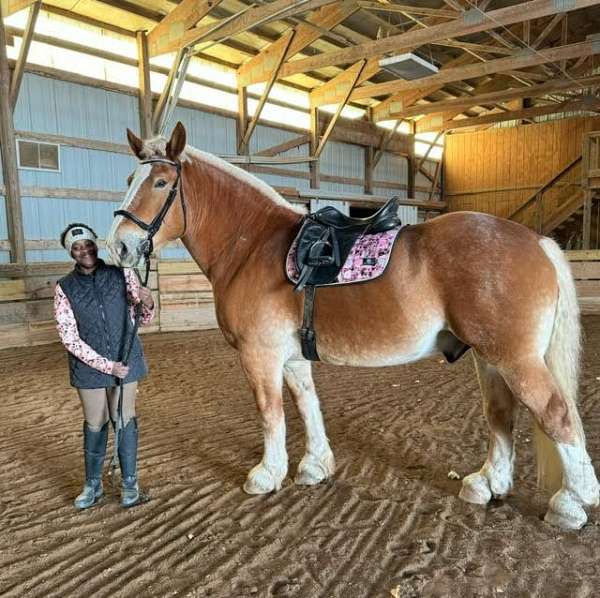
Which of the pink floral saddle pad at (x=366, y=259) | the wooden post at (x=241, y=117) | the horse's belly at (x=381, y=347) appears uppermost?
the wooden post at (x=241, y=117)

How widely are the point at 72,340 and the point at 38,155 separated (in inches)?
290

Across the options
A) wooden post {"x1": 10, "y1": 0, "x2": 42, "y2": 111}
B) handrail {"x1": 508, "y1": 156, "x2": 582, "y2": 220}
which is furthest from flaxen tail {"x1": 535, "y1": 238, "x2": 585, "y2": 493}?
handrail {"x1": 508, "y1": 156, "x2": 582, "y2": 220}

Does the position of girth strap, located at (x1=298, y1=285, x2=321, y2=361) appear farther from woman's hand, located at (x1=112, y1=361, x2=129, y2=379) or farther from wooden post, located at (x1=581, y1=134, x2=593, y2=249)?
wooden post, located at (x1=581, y1=134, x2=593, y2=249)

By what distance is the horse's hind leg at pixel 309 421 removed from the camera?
296cm

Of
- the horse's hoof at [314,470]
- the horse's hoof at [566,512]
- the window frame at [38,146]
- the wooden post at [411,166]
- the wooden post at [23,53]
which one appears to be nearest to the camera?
the horse's hoof at [566,512]

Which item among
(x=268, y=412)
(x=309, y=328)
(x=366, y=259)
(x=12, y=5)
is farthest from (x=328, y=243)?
(x=12, y=5)

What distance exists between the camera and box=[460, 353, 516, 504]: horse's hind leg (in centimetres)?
261

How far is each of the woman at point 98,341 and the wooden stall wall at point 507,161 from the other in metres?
17.3

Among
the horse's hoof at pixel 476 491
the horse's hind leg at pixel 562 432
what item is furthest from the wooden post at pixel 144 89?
the horse's hind leg at pixel 562 432

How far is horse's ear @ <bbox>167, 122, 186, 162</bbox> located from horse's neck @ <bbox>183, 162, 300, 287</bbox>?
0.19m

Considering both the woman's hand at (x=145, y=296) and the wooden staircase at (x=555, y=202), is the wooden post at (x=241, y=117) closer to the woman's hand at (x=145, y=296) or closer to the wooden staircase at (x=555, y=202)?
the woman's hand at (x=145, y=296)

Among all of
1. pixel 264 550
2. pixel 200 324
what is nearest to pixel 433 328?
pixel 264 550

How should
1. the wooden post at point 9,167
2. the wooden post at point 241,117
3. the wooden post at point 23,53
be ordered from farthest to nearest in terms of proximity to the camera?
1. the wooden post at point 241,117
2. the wooden post at point 9,167
3. the wooden post at point 23,53

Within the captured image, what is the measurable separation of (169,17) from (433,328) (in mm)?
9007
